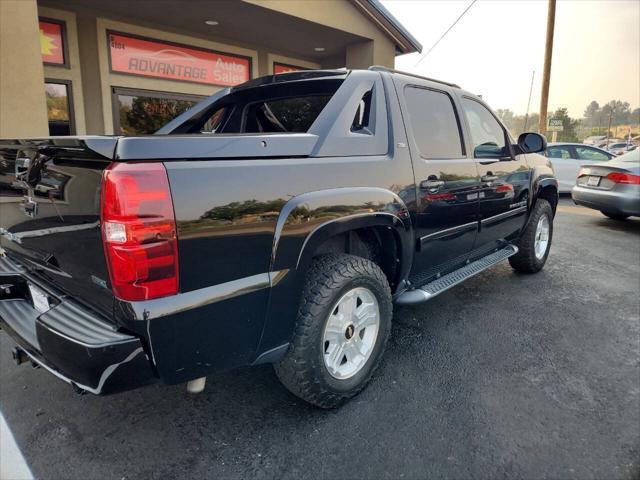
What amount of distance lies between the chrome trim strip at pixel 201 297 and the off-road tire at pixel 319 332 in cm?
31

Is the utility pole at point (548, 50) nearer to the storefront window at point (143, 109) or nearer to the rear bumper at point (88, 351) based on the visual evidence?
the storefront window at point (143, 109)

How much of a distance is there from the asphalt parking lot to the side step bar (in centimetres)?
45

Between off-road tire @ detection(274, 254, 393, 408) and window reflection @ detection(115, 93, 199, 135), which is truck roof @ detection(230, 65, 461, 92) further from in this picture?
window reflection @ detection(115, 93, 199, 135)

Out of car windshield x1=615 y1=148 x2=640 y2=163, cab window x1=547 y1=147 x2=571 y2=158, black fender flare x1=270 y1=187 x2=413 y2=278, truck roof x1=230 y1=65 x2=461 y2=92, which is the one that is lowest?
black fender flare x1=270 y1=187 x2=413 y2=278

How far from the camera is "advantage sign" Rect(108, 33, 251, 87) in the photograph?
7484 mm

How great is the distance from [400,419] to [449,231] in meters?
1.50

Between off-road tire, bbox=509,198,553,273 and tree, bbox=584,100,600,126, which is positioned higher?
tree, bbox=584,100,600,126

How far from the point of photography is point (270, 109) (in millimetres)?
3521

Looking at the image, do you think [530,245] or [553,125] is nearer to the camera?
[530,245]

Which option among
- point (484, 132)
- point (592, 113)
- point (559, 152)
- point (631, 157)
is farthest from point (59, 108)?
point (592, 113)

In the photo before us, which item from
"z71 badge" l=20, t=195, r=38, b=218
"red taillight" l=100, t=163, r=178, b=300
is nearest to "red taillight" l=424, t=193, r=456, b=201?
"red taillight" l=100, t=163, r=178, b=300

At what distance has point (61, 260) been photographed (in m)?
2.07

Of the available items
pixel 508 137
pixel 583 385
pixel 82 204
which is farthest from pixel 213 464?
pixel 508 137

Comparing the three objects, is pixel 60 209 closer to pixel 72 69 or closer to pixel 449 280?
pixel 449 280
